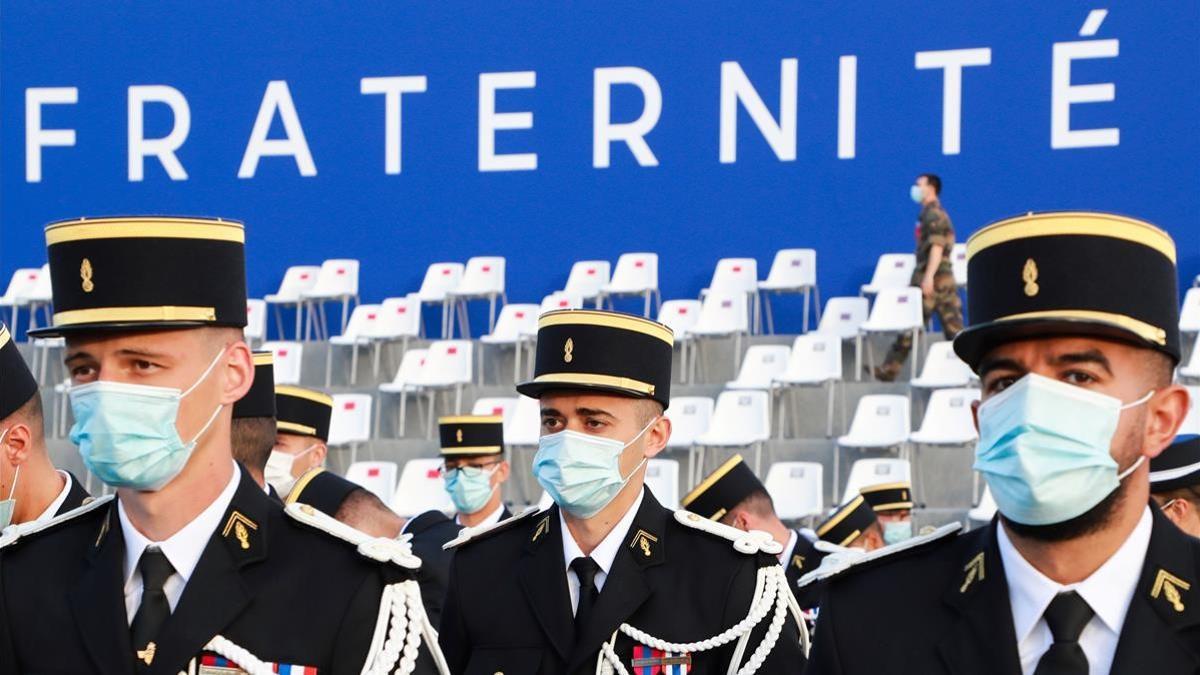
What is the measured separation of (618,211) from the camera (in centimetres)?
1769

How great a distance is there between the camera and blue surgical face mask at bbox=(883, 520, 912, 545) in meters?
10.6

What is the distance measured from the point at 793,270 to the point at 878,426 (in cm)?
308

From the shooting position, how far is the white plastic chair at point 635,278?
54.0ft

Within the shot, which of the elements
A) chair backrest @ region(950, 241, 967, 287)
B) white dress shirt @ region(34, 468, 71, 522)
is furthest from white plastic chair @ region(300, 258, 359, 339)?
white dress shirt @ region(34, 468, 71, 522)

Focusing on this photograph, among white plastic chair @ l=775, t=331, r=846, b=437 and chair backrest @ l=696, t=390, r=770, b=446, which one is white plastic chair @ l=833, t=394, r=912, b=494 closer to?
white plastic chair @ l=775, t=331, r=846, b=437

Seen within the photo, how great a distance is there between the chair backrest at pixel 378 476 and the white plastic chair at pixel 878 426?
3381 mm

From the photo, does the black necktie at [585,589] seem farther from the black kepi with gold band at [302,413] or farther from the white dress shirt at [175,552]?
the black kepi with gold band at [302,413]

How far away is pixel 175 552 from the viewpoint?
3066 millimetres

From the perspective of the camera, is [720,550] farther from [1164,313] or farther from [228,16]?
[228,16]

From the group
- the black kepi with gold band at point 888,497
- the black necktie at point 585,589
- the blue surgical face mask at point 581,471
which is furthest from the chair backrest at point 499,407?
the black necktie at point 585,589

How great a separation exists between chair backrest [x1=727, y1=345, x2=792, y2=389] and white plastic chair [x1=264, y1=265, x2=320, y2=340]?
494 centimetres

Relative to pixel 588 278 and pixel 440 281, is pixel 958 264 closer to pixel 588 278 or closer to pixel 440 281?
A: pixel 588 278

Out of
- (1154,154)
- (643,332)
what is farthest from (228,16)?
(643,332)

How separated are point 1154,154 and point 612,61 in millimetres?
5305
